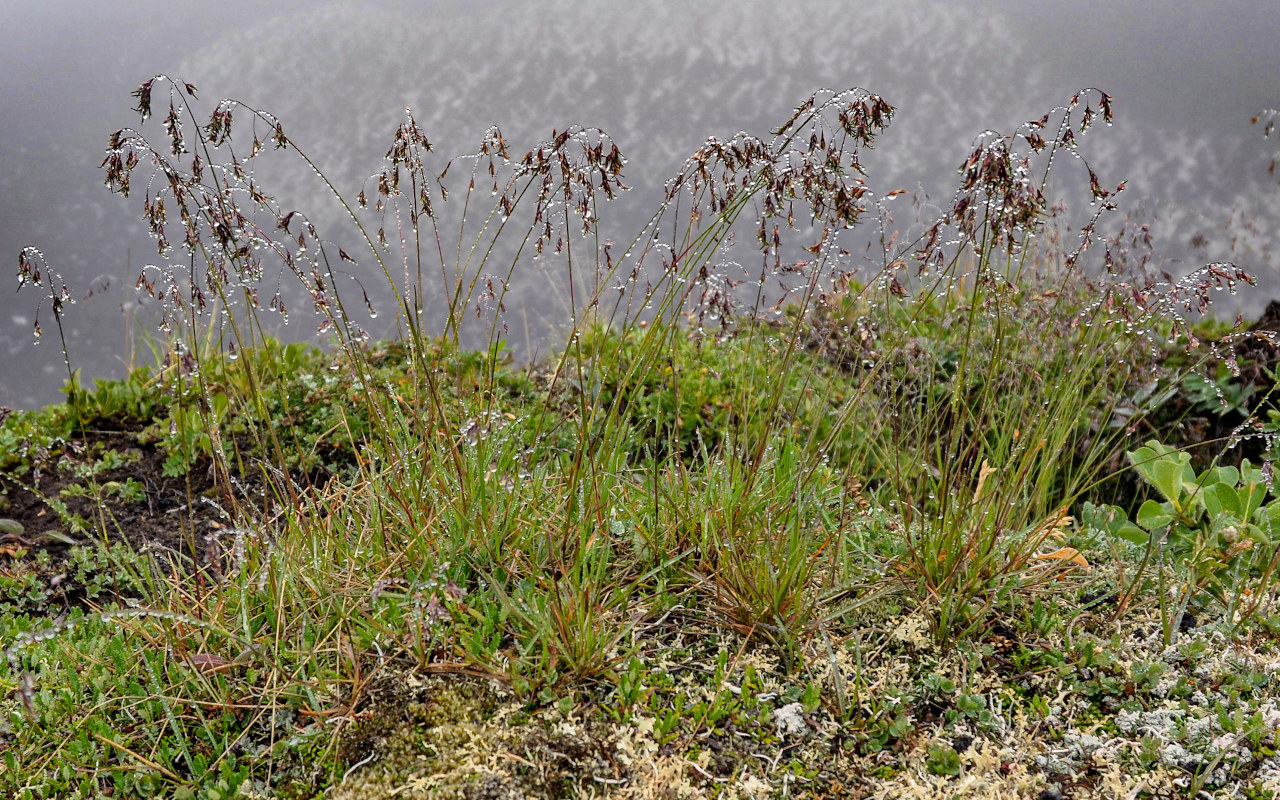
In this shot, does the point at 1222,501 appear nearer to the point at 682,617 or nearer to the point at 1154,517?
the point at 1154,517

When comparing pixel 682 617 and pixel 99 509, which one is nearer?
pixel 682 617

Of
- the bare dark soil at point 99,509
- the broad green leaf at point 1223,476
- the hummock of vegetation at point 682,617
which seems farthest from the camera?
the bare dark soil at point 99,509

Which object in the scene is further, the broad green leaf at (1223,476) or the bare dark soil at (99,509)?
the bare dark soil at (99,509)

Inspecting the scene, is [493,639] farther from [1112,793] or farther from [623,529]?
[1112,793]

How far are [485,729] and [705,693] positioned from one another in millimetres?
506

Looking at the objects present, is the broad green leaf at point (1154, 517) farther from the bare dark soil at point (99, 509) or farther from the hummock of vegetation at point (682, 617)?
the bare dark soil at point (99, 509)

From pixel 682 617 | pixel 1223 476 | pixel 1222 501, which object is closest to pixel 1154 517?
pixel 1222 501

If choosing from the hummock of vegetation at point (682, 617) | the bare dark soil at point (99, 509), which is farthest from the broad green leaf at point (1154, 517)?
the bare dark soil at point (99, 509)

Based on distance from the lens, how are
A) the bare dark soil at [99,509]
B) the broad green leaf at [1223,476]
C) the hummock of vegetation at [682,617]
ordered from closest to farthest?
the hummock of vegetation at [682,617], the broad green leaf at [1223,476], the bare dark soil at [99,509]

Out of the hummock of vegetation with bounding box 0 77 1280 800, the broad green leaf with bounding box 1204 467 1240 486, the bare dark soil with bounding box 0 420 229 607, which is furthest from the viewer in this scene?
the bare dark soil with bounding box 0 420 229 607

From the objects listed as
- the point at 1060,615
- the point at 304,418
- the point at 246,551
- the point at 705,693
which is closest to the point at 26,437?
the point at 304,418

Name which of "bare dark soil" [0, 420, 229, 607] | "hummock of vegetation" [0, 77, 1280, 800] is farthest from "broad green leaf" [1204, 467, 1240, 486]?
"bare dark soil" [0, 420, 229, 607]

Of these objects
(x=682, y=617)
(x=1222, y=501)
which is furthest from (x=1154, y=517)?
(x=682, y=617)

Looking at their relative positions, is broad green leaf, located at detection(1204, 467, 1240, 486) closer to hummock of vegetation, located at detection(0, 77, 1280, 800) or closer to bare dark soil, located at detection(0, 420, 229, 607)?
hummock of vegetation, located at detection(0, 77, 1280, 800)
